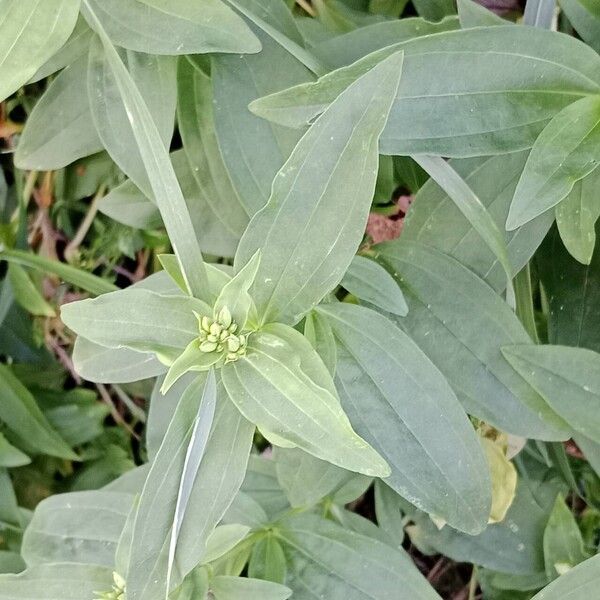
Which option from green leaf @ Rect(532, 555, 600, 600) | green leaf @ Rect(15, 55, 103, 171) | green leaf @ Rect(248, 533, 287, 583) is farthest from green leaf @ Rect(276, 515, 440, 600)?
green leaf @ Rect(15, 55, 103, 171)

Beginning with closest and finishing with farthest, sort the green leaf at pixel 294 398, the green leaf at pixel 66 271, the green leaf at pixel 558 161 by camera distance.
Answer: the green leaf at pixel 294 398, the green leaf at pixel 558 161, the green leaf at pixel 66 271

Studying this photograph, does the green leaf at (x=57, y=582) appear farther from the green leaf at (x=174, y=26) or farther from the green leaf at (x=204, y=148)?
the green leaf at (x=174, y=26)

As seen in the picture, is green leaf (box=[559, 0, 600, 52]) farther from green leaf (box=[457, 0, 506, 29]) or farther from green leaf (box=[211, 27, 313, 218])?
green leaf (box=[211, 27, 313, 218])

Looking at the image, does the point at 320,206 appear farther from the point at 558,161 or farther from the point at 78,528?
the point at 78,528

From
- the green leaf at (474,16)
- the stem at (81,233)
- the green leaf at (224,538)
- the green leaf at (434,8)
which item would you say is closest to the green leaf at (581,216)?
the green leaf at (474,16)

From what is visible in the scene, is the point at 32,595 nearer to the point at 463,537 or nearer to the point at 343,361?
the point at 343,361

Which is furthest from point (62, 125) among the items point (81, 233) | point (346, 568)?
point (346, 568)
